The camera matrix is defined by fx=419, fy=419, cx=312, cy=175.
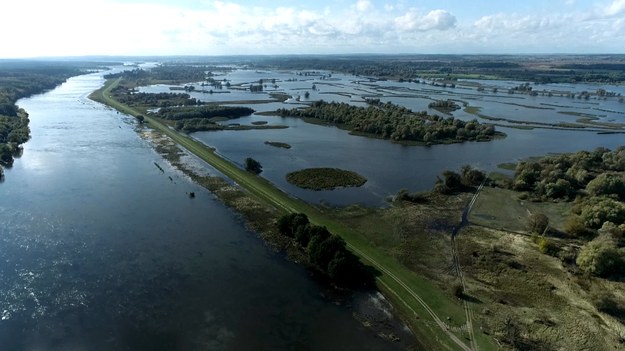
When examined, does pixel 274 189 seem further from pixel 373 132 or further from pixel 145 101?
pixel 145 101

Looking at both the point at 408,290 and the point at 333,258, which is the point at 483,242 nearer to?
the point at 408,290

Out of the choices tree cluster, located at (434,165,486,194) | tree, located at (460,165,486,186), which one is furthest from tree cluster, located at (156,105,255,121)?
tree, located at (460,165,486,186)

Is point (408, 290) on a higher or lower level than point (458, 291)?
lower

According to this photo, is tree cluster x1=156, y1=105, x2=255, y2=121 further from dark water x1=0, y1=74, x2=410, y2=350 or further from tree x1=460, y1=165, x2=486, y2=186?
tree x1=460, y1=165, x2=486, y2=186

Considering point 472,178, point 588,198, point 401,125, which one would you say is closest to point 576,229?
point 588,198

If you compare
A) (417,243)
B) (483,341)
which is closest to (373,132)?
(417,243)
